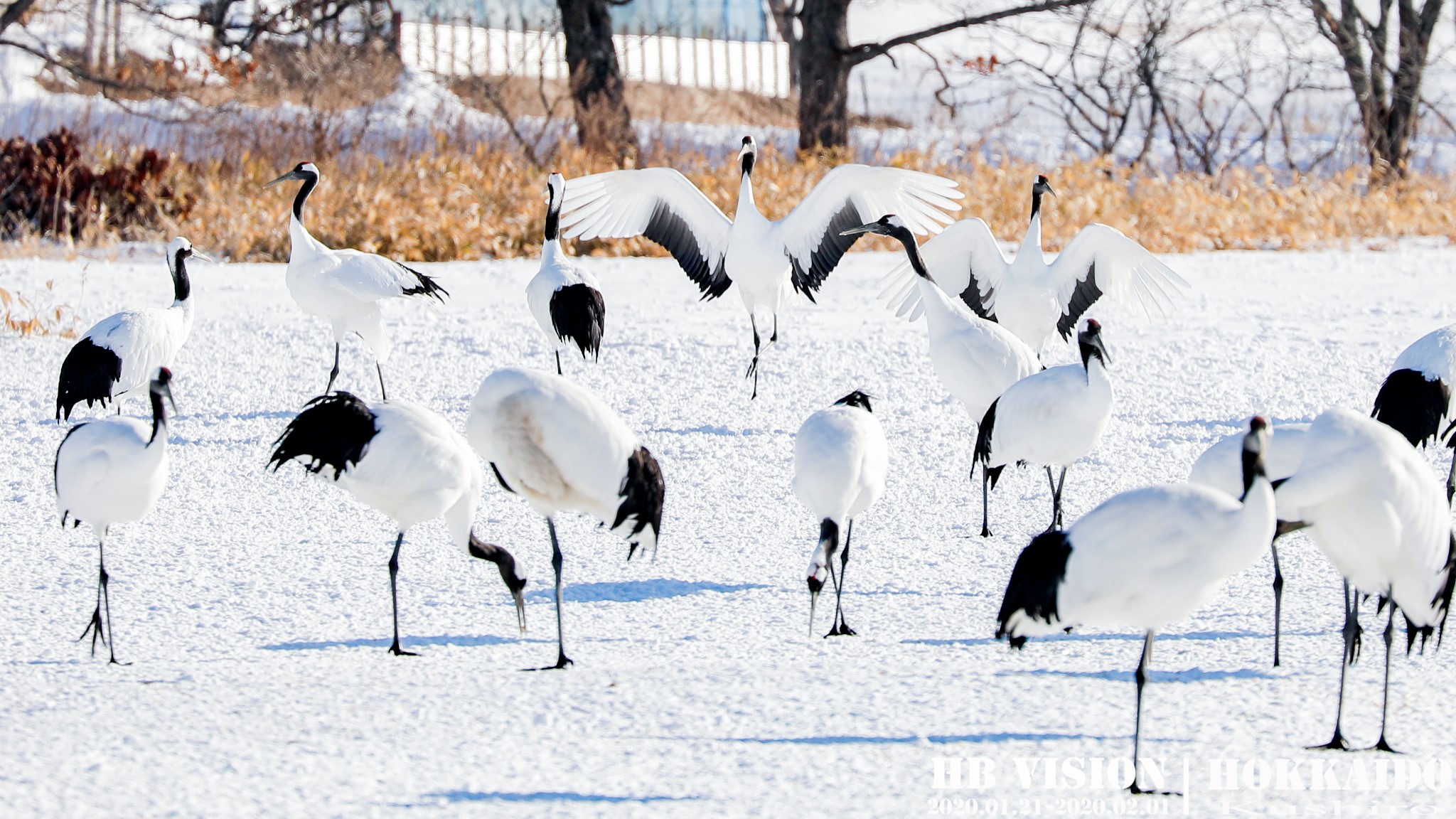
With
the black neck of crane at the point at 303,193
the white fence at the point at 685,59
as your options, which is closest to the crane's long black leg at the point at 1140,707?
the black neck of crane at the point at 303,193

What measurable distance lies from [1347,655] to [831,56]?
15.6 metres

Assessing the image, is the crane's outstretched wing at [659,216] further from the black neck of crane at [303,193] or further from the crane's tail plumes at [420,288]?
the black neck of crane at [303,193]

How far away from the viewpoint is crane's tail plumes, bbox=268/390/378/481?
4410mm

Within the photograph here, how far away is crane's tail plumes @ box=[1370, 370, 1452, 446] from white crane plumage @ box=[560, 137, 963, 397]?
121 inches

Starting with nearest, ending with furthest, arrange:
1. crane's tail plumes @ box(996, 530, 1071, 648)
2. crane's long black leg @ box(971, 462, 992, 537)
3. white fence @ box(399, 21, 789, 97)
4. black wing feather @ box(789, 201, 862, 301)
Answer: crane's tail plumes @ box(996, 530, 1071, 648), crane's long black leg @ box(971, 462, 992, 537), black wing feather @ box(789, 201, 862, 301), white fence @ box(399, 21, 789, 97)

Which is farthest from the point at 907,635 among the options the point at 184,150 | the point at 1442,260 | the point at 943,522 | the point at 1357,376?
the point at 184,150

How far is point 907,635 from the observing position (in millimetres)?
4633

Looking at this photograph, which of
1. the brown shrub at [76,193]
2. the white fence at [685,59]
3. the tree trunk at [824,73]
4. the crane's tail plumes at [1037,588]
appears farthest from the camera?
the white fence at [685,59]

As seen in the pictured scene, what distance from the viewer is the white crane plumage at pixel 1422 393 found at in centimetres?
544

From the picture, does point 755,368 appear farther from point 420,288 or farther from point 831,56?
point 831,56

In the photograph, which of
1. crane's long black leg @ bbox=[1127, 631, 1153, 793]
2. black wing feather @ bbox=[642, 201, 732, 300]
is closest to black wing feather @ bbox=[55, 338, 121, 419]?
black wing feather @ bbox=[642, 201, 732, 300]

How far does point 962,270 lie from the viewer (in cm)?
832

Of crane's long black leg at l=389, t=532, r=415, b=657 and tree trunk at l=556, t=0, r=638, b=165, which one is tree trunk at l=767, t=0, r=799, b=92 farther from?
crane's long black leg at l=389, t=532, r=415, b=657

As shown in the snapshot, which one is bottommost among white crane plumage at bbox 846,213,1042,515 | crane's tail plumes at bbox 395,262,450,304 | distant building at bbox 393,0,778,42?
white crane plumage at bbox 846,213,1042,515
